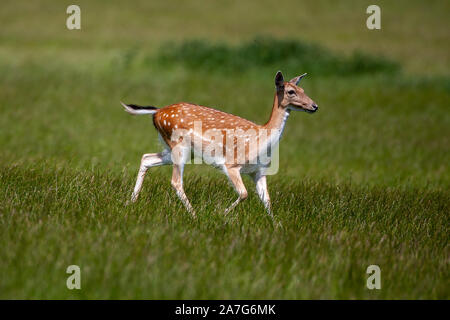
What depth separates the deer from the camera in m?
6.50

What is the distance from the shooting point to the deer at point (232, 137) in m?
6.50

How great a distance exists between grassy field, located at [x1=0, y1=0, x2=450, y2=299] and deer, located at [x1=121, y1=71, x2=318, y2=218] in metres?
0.28

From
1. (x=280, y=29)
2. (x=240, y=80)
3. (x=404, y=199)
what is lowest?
(x=404, y=199)

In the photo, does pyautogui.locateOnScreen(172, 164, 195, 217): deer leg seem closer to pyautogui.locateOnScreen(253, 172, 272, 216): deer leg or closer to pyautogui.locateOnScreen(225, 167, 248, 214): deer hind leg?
pyautogui.locateOnScreen(225, 167, 248, 214): deer hind leg

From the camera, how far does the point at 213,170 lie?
34.4 ft

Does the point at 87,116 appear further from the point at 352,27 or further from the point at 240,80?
the point at 352,27

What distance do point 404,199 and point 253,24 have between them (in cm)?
2126

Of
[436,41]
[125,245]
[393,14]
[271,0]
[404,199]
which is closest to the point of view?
[125,245]

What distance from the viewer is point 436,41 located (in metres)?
25.4

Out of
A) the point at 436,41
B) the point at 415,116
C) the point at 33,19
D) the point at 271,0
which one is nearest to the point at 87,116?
the point at 415,116

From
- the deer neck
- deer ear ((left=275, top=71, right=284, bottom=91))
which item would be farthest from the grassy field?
deer ear ((left=275, top=71, right=284, bottom=91))
